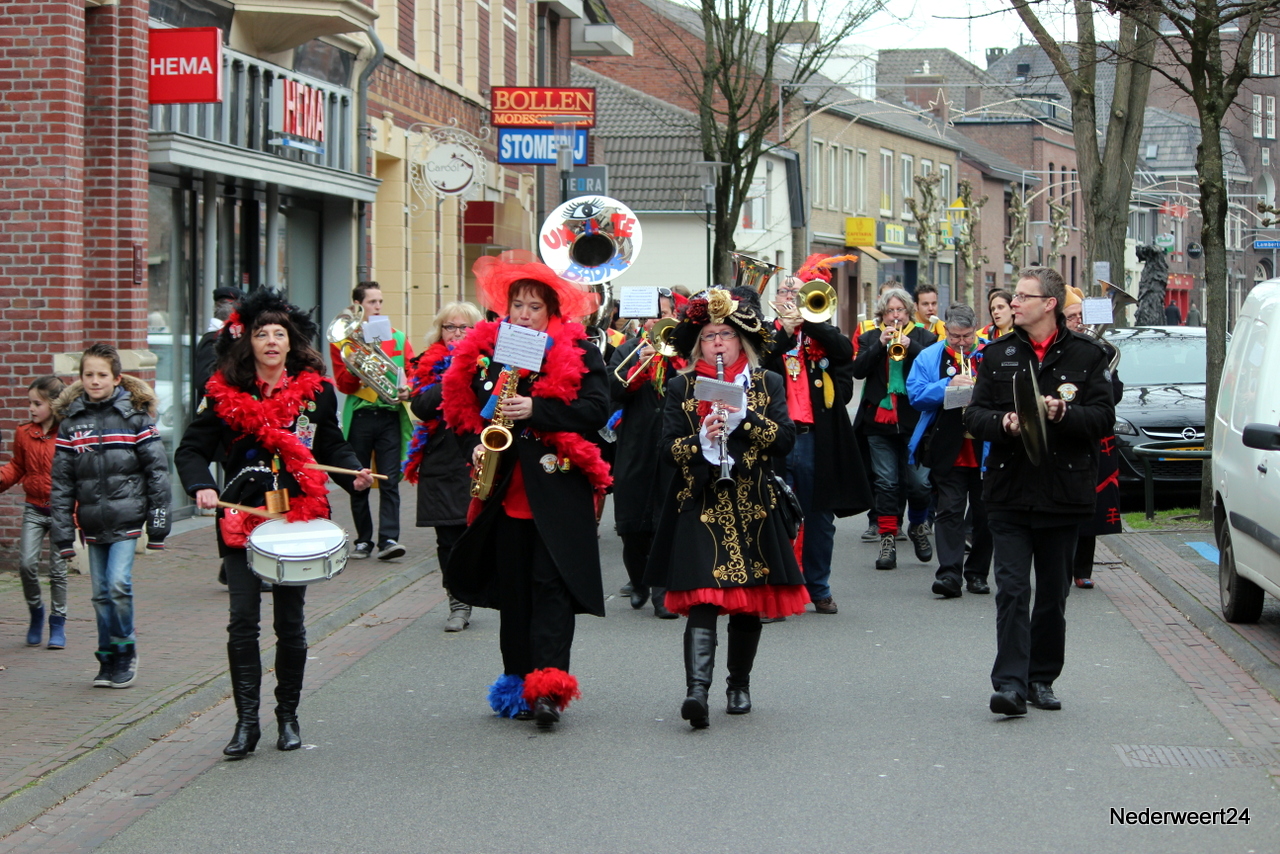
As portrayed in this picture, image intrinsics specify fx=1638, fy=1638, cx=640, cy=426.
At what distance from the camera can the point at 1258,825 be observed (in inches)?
212

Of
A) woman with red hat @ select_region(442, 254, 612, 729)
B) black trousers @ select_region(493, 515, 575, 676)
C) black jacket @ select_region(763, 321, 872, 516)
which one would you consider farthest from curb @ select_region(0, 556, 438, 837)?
black jacket @ select_region(763, 321, 872, 516)

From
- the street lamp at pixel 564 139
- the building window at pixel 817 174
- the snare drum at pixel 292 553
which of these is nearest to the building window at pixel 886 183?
the building window at pixel 817 174

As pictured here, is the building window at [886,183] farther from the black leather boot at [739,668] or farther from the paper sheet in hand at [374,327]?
the black leather boot at [739,668]

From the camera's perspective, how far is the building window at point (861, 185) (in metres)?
54.5

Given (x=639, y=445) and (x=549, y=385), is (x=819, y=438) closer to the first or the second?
(x=639, y=445)

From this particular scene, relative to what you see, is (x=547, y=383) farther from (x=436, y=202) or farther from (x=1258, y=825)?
(x=436, y=202)

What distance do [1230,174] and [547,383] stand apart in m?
76.4

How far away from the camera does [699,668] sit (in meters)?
6.70

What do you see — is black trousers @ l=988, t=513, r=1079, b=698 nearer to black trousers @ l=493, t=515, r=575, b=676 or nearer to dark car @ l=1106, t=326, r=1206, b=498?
black trousers @ l=493, t=515, r=575, b=676

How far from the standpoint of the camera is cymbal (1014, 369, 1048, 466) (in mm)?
6430

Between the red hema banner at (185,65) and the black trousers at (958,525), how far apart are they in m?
5.96

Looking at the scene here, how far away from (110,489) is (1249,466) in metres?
5.66

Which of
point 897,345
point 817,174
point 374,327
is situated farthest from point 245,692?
point 817,174

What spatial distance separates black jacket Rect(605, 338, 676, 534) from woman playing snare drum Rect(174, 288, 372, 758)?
3.28 meters
